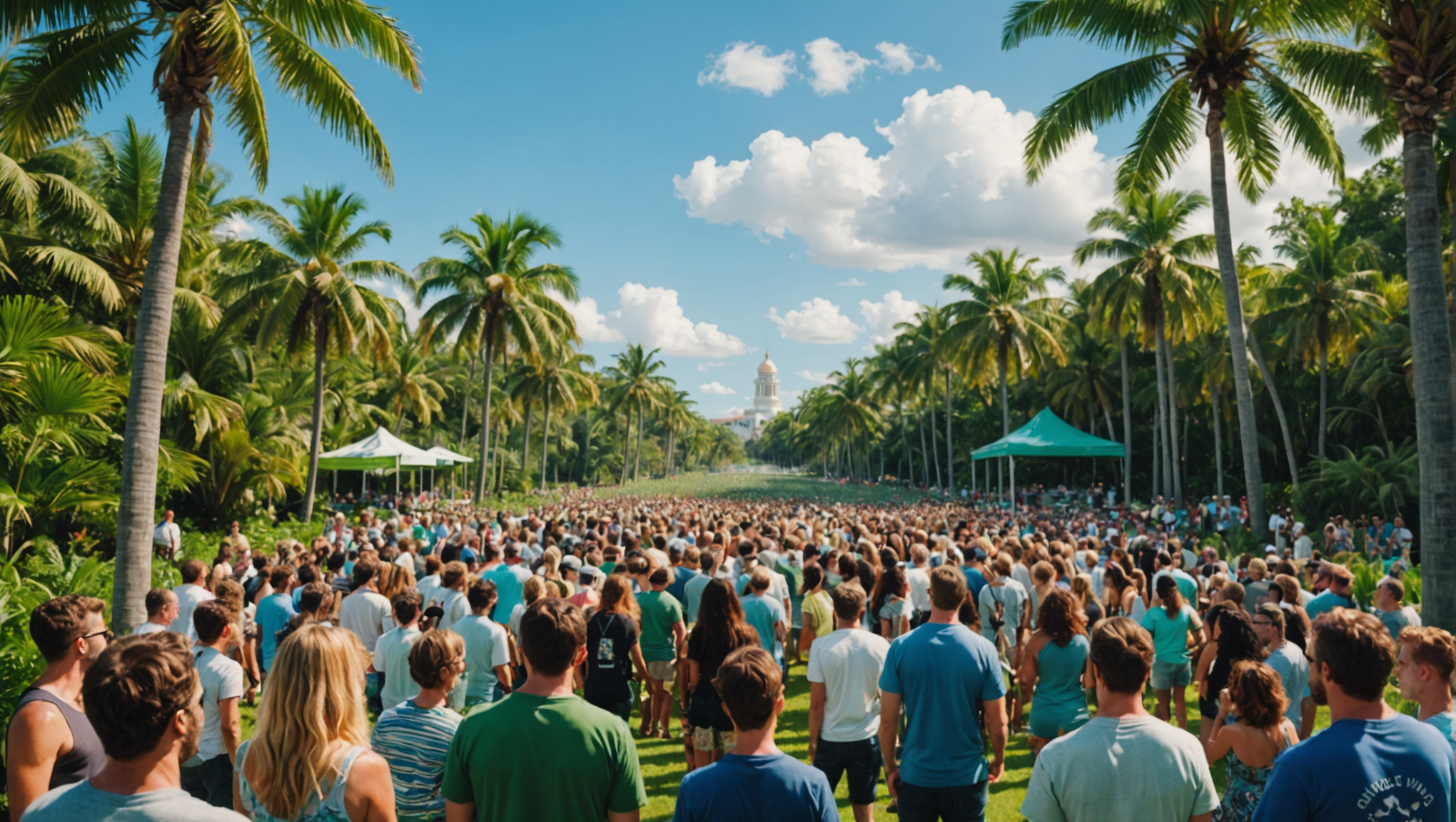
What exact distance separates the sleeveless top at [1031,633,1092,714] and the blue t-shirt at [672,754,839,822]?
3.29 meters

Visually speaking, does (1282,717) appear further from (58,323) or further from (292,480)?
(292,480)

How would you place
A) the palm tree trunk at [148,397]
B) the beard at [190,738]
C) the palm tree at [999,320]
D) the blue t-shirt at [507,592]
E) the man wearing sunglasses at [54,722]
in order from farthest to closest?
the palm tree at [999,320]
the blue t-shirt at [507,592]
the palm tree trunk at [148,397]
the man wearing sunglasses at [54,722]
the beard at [190,738]

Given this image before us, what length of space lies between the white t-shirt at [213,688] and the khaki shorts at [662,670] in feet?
11.4

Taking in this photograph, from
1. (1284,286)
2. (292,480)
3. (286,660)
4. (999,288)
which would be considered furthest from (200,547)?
(1284,286)

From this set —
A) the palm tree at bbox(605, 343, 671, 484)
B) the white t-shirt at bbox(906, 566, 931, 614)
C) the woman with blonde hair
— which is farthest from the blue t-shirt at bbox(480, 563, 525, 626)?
the palm tree at bbox(605, 343, 671, 484)

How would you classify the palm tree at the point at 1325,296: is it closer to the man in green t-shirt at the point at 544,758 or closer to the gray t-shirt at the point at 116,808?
the man in green t-shirt at the point at 544,758

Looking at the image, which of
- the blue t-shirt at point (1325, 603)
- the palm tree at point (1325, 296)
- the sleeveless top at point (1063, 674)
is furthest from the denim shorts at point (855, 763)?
the palm tree at point (1325, 296)

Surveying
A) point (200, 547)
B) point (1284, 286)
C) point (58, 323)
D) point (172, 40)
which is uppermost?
point (1284, 286)

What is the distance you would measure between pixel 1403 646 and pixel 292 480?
77.5 feet

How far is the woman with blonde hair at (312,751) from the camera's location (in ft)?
8.48

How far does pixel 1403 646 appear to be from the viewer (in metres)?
3.35

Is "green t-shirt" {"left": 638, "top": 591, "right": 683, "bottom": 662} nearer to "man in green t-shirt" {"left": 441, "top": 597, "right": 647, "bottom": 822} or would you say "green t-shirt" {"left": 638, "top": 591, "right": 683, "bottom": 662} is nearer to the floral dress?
"man in green t-shirt" {"left": 441, "top": 597, "right": 647, "bottom": 822}

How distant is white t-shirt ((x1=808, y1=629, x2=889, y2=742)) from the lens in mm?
4691

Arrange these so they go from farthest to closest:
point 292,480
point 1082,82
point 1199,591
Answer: point 292,480
point 1082,82
point 1199,591
